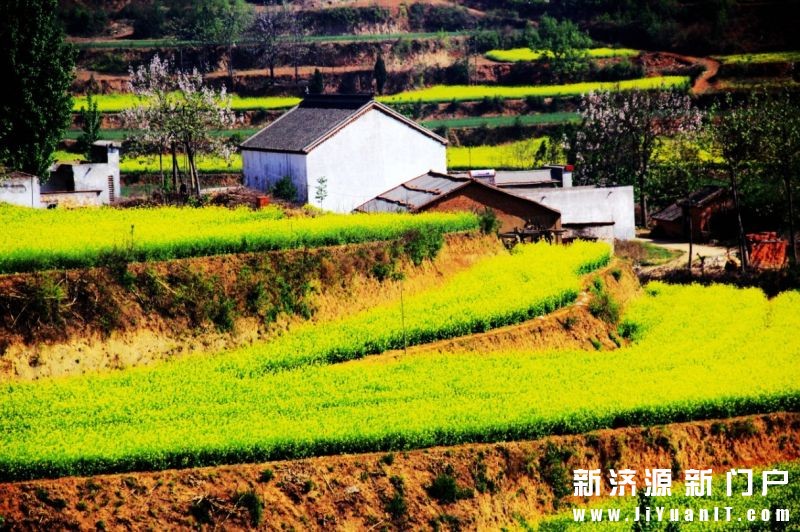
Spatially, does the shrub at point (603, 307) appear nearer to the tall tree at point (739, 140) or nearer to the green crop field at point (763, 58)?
the tall tree at point (739, 140)

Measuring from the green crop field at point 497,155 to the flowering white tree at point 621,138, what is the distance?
3.70 meters

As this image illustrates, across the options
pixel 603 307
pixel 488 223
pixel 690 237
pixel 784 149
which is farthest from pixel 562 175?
pixel 603 307

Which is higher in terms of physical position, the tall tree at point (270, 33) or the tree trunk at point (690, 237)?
the tall tree at point (270, 33)

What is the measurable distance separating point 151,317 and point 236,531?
9113 millimetres

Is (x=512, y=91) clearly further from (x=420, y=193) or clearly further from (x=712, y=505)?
(x=712, y=505)

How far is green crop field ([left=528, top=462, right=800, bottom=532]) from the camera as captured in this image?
84.0 feet

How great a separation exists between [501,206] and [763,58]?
41032 mm

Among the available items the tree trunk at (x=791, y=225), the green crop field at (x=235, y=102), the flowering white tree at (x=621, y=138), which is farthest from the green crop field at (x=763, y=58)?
the tree trunk at (x=791, y=225)

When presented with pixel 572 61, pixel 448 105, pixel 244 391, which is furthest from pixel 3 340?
pixel 572 61

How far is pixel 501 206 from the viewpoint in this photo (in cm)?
4334

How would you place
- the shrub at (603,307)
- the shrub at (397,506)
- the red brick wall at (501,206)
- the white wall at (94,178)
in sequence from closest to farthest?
1. the shrub at (397,506)
2. the shrub at (603,307)
3. the red brick wall at (501,206)
4. the white wall at (94,178)

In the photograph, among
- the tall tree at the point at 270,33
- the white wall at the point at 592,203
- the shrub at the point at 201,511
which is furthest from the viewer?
the tall tree at the point at 270,33

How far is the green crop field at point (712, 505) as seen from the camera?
25594mm

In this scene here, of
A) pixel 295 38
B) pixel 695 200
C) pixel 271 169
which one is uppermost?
pixel 295 38
